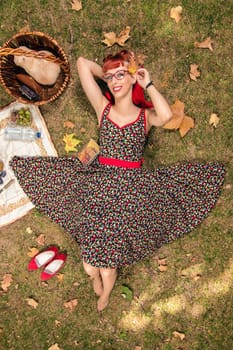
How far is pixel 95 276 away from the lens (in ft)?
16.1

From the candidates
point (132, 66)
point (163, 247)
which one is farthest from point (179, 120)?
point (163, 247)

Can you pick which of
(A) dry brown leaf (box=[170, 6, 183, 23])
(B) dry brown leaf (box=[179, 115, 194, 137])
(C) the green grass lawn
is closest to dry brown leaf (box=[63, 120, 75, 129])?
(C) the green grass lawn

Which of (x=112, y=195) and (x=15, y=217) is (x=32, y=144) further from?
(x=112, y=195)

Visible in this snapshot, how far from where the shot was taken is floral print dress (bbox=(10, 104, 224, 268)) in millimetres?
4496

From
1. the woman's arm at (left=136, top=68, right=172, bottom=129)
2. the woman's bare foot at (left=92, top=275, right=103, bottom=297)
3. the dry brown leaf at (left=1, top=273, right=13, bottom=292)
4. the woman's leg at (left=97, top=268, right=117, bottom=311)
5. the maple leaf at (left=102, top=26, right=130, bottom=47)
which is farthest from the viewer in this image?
the dry brown leaf at (left=1, top=273, right=13, bottom=292)

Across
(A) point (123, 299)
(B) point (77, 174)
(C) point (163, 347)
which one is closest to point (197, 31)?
(B) point (77, 174)

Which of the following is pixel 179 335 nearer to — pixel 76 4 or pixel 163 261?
pixel 163 261

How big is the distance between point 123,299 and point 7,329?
1.72 m

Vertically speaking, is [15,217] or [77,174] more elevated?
[77,174]

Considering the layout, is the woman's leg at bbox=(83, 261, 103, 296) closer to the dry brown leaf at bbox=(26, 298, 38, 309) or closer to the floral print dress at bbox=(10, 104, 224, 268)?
the floral print dress at bbox=(10, 104, 224, 268)

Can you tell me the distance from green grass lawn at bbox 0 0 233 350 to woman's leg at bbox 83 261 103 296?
233 millimetres

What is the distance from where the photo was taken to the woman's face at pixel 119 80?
13.3 feet

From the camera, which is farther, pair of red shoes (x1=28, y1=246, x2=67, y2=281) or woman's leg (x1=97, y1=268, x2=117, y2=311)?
pair of red shoes (x1=28, y1=246, x2=67, y2=281)

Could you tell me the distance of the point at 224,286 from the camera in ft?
17.1
